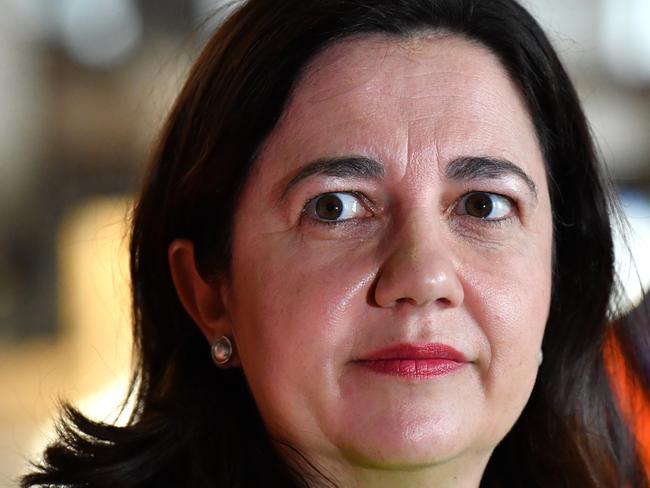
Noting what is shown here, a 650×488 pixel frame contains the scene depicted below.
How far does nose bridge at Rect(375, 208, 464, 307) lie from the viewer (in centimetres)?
154

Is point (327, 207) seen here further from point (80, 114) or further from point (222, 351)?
point (80, 114)

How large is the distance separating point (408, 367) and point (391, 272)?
13 cm

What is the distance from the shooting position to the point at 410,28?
5.61 ft

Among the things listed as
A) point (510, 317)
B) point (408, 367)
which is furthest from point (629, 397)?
point (408, 367)

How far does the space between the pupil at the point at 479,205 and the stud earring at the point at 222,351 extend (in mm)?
431

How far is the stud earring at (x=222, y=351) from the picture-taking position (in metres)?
1.75

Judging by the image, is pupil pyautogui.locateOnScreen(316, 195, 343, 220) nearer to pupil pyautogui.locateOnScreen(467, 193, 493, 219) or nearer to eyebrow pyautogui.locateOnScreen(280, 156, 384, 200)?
eyebrow pyautogui.locateOnScreen(280, 156, 384, 200)

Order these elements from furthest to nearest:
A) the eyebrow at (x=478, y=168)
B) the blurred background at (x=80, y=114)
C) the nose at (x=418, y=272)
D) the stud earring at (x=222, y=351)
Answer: the blurred background at (x=80, y=114) → the stud earring at (x=222, y=351) → the eyebrow at (x=478, y=168) → the nose at (x=418, y=272)

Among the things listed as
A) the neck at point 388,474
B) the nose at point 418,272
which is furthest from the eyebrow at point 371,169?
the neck at point 388,474

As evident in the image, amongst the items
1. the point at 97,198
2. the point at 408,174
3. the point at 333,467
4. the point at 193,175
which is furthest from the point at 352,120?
the point at 97,198

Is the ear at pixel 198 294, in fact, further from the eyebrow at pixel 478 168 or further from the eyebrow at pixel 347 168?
the eyebrow at pixel 478 168

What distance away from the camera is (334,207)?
1.66 m

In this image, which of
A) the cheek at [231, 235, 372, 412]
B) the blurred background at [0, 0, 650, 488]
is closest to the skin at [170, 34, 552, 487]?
the cheek at [231, 235, 372, 412]

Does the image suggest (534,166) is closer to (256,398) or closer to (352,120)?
(352,120)
